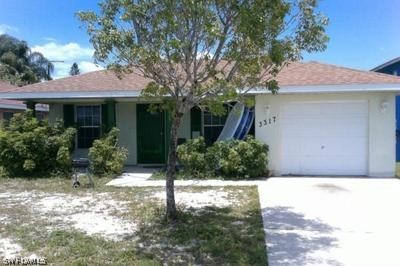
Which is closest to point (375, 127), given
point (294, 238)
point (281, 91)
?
point (281, 91)

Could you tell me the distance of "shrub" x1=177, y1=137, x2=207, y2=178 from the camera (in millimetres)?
11820

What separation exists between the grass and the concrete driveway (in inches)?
12.9

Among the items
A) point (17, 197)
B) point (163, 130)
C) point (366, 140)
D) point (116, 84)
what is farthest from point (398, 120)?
point (17, 197)

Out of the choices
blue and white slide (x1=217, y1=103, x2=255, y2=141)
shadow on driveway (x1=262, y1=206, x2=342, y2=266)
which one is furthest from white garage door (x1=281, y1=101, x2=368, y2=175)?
shadow on driveway (x1=262, y1=206, x2=342, y2=266)

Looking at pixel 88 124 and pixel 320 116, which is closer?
pixel 320 116

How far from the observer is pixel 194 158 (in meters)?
11.8

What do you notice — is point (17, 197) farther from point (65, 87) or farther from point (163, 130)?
Result: point (163, 130)

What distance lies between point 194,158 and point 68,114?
569cm

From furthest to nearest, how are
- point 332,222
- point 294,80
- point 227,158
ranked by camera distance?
point 294,80 → point 227,158 → point 332,222

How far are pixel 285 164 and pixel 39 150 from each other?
7.39 m

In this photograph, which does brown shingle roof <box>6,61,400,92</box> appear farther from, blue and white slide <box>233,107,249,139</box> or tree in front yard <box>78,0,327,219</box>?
tree in front yard <box>78,0,327,219</box>

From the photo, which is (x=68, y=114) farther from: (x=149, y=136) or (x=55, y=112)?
(x=149, y=136)

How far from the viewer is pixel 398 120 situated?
1717 centimetres

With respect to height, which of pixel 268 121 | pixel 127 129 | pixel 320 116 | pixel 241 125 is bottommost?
pixel 127 129
